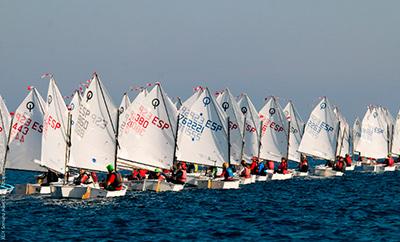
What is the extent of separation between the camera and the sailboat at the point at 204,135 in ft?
216

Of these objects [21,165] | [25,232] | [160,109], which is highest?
[160,109]

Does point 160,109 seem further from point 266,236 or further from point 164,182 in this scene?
point 266,236

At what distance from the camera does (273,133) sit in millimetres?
83312

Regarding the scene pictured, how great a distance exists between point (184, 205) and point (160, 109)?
12296mm

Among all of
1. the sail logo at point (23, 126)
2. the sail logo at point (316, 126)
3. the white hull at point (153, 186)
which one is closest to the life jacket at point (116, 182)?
the white hull at point (153, 186)

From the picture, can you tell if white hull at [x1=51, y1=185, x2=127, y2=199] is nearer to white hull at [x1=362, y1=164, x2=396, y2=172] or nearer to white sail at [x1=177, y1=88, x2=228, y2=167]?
white sail at [x1=177, y1=88, x2=228, y2=167]

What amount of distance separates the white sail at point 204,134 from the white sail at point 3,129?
1313 cm

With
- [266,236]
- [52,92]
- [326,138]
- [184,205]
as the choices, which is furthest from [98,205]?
[326,138]

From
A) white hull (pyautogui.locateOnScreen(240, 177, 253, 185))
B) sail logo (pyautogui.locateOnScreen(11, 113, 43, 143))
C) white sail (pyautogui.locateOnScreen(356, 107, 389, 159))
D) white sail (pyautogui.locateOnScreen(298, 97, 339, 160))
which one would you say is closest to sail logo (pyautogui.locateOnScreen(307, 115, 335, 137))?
white sail (pyautogui.locateOnScreen(298, 97, 339, 160))

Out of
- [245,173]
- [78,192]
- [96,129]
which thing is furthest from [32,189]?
[245,173]

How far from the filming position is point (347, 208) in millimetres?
50781

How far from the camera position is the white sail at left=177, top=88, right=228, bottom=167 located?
216 ft

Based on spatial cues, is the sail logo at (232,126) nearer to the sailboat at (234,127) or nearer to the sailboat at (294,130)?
the sailboat at (234,127)

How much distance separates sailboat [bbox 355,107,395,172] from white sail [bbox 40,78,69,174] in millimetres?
51536
